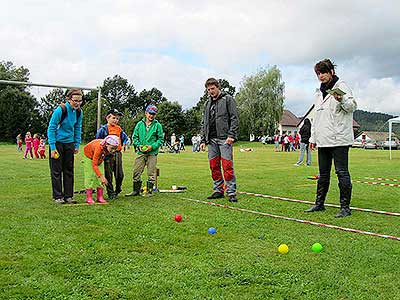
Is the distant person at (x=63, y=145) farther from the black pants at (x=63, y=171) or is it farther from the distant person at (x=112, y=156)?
the distant person at (x=112, y=156)

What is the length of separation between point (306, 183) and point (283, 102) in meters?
50.7

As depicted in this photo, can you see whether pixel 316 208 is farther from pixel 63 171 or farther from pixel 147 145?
pixel 63 171

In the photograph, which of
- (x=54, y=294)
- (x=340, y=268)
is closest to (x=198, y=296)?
(x=54, y=294)

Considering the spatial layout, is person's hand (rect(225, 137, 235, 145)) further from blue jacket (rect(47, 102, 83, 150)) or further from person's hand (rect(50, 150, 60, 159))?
person's hand (rect(50, 150, 60, 159))

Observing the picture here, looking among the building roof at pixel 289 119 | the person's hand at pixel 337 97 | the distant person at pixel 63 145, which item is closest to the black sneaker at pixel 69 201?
the distant person at pixel 63 145

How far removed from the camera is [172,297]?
9.70 feet

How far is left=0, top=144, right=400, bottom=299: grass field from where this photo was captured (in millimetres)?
3111

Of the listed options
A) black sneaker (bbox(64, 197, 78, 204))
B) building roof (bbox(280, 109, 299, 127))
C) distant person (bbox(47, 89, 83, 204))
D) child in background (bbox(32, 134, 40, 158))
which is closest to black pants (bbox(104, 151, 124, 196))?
distant person (bbox(47, 89, 83, 204))

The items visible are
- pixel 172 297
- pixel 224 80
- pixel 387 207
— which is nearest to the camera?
pixel 172 297

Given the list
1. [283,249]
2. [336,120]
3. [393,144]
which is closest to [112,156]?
[336,120]

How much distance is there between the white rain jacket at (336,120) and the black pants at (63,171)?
3.95 meters

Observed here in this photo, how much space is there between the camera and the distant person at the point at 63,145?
6.82 meters

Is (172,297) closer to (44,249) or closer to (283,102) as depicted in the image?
(44,249)

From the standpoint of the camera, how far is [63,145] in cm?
699
